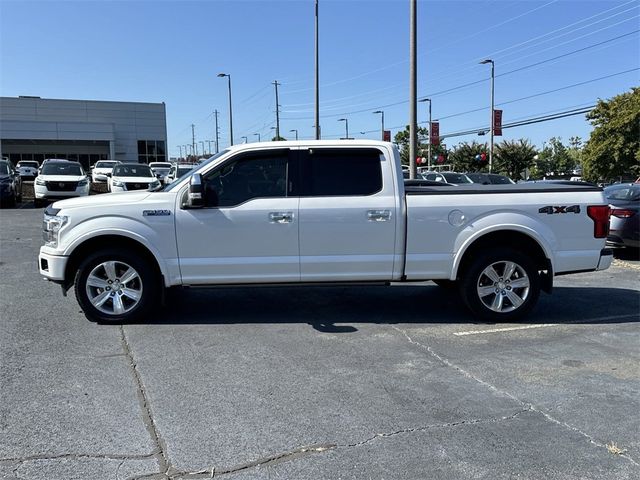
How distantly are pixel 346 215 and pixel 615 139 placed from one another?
44.9m

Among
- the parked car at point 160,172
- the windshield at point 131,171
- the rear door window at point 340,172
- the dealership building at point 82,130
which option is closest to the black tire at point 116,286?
the rear door window at point 340,172

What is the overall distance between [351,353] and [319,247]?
1.32 metres

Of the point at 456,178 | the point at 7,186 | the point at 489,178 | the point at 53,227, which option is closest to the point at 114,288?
the point at 53,227

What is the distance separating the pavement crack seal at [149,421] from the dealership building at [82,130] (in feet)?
199

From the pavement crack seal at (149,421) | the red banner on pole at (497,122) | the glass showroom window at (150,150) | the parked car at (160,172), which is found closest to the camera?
the pavement crack seal at (149,421)

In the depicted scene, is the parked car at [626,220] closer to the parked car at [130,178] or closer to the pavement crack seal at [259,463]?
the pavement crack seal at [259,463]

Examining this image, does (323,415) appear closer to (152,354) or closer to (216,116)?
(152,354)

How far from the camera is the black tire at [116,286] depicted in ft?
19.7

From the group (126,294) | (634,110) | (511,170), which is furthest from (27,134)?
(126,294)

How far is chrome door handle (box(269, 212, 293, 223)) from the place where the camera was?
5953 millimetres

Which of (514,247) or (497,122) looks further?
(497,122)

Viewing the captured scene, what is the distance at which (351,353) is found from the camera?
5.22 meters

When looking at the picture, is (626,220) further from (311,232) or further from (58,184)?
(58,184)

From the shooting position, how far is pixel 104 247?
609cm
